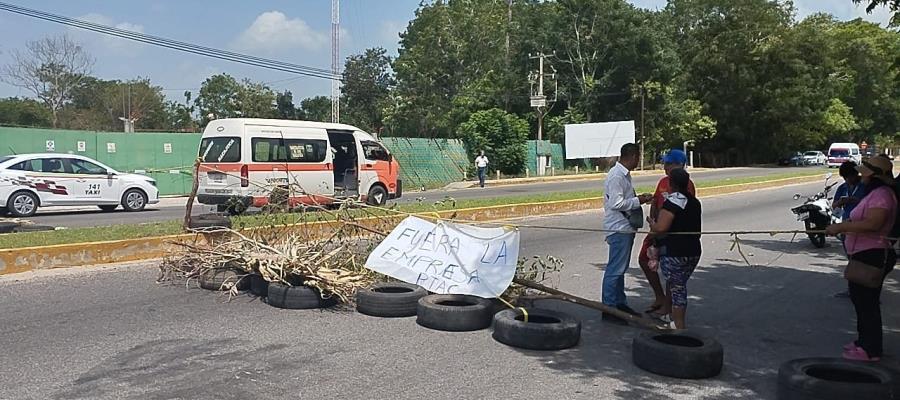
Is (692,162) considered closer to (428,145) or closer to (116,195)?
(428,145)

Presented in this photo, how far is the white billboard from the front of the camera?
4347cm

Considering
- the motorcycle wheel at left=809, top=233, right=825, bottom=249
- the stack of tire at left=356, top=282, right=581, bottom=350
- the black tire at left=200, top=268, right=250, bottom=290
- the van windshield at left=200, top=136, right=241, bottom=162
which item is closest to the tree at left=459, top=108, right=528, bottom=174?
the van windshield at left=200, top=136, right=241, bottom=162

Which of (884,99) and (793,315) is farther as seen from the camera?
(884,99)

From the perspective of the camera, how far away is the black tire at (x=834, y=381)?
4.36 meters

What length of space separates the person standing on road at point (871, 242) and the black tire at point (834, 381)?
92 cm

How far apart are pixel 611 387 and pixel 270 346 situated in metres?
2.81

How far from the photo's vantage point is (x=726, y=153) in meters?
65.8

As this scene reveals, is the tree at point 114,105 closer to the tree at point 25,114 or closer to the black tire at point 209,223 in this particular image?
the tree at point 25,114

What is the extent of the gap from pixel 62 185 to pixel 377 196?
24.9ft

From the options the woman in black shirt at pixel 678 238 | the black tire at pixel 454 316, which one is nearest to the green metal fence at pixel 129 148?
the black tire at pixel 454 316

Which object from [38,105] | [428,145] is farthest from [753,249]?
[38,105]

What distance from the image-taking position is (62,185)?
55.1ft

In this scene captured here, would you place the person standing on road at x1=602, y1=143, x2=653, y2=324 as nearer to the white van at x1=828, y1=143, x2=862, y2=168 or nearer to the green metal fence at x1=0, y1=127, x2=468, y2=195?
the green metal fence at x1=0, y1=127, x2=468, y2=195

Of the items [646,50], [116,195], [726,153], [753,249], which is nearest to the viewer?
[753,249]
